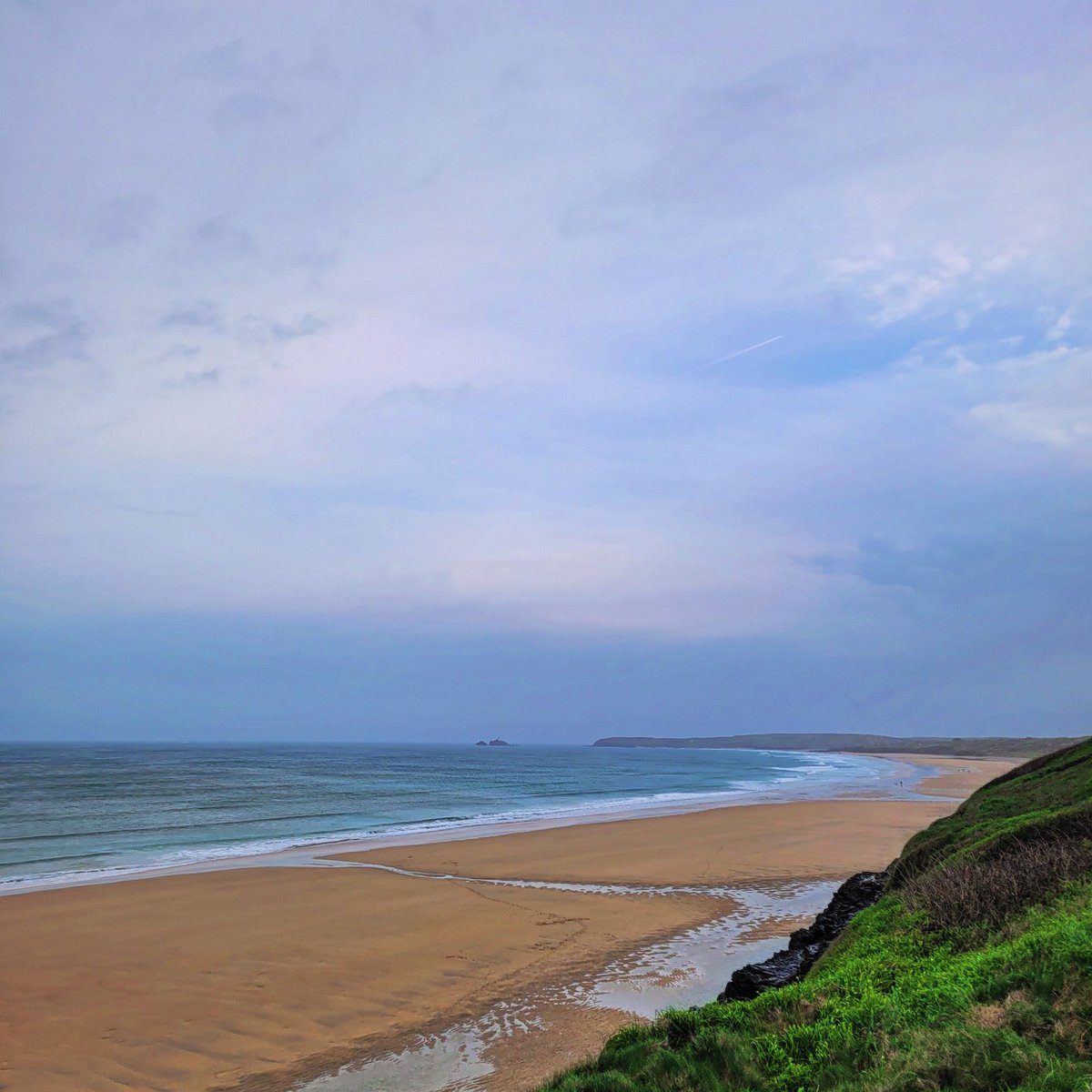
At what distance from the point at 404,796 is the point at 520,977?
1631 inches

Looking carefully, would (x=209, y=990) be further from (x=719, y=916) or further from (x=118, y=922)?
(x=719, y=916)

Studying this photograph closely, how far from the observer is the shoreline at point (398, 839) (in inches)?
886

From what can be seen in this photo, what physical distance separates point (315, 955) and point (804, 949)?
9.21 m

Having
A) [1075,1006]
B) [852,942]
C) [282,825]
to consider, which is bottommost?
[282,825]

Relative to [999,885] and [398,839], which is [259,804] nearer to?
[398,839]

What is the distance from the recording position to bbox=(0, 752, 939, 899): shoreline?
2252 cm

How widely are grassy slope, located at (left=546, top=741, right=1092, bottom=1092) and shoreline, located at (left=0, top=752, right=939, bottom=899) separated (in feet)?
70.3

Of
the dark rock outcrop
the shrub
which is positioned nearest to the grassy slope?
the shrub

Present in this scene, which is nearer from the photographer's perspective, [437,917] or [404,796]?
[437,917]

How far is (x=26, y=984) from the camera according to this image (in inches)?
517

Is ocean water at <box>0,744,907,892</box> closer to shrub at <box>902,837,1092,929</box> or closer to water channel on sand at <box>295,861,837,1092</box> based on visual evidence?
water channel on sand at <box>295,861,837,1092</box>

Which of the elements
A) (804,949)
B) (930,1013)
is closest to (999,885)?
(930,1013)

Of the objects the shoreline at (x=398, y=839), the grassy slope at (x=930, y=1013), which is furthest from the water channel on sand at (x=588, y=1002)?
the shoreline at (x=398, y=839)

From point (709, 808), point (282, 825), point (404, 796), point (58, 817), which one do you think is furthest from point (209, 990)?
point (404, 796)
